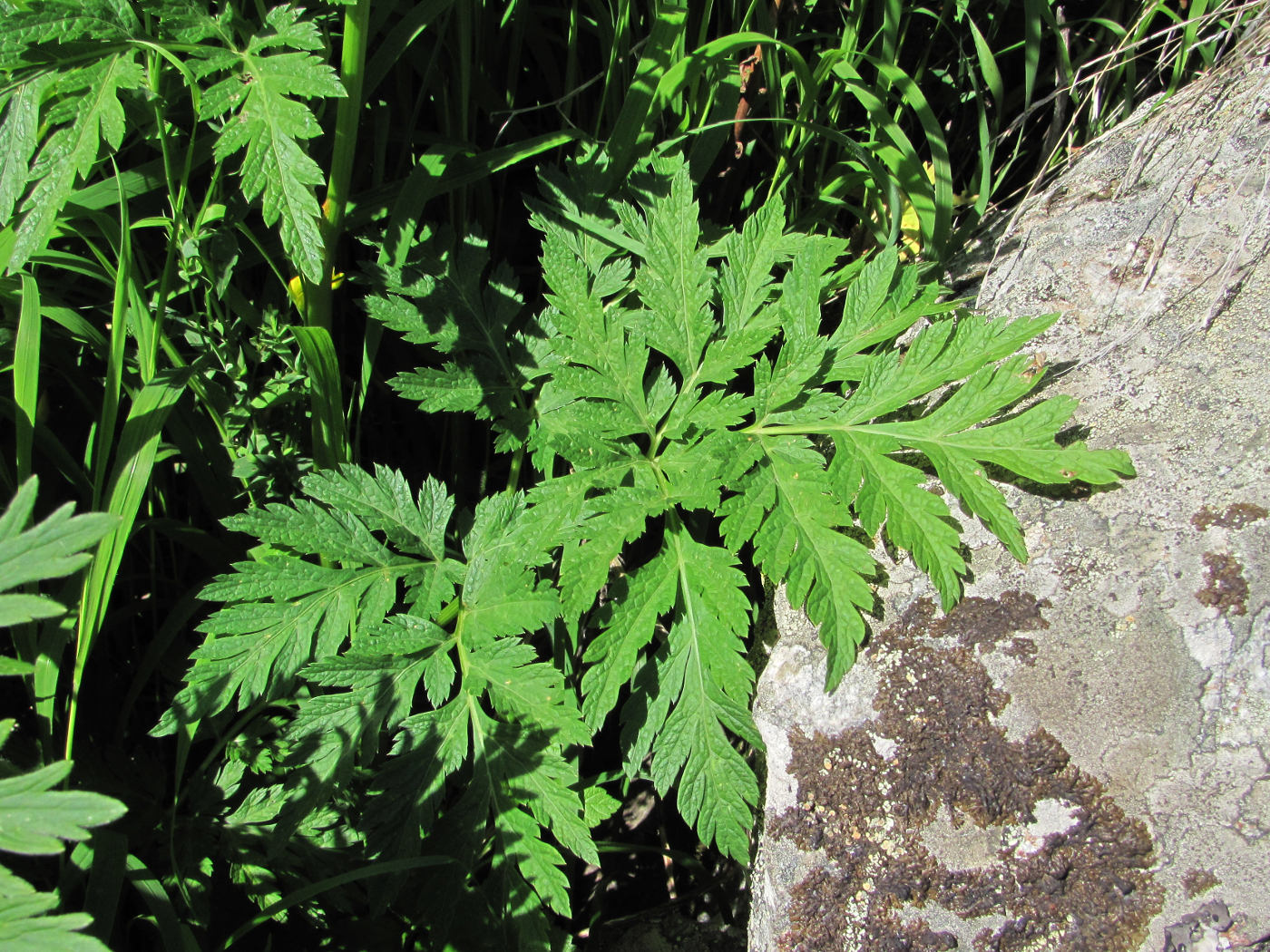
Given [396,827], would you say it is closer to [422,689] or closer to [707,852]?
[422,689]

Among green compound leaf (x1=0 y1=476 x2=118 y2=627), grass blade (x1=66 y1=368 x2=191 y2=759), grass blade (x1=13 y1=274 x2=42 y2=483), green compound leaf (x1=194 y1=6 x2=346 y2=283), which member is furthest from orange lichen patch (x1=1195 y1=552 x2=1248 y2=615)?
grass blade (x1=13 y1=274 x2=42 y2=483)

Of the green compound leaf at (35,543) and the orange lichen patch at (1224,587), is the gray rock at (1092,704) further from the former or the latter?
the green compound leaf at (35,543)

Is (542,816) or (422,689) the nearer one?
(542,816)

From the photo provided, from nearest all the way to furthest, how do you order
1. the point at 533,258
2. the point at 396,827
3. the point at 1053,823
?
the point at 1053,823
the point at 396,827
the point at 533,258

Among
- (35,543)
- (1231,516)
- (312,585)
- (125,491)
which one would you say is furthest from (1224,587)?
(125,491)

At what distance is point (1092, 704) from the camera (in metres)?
1.68

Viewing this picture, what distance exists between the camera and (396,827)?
1.77 meters

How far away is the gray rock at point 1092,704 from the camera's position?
5.10 feet

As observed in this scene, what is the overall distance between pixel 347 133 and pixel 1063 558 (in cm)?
173

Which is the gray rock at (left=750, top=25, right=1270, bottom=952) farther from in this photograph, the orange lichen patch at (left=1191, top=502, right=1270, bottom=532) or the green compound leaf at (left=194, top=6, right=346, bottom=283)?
the green compound leaf at (left=194, top=6, right=346, bottom=283)

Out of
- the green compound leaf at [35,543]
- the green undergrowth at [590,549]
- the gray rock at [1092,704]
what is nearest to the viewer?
the green compound leaf at [35,543]

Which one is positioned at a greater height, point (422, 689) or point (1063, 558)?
point (1063, 558)

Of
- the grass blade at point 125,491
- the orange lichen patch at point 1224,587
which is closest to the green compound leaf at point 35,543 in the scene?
the grass blade at point 125,491

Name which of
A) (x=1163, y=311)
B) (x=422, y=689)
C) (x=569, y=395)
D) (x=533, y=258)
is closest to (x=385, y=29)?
(x=533, y=258)
